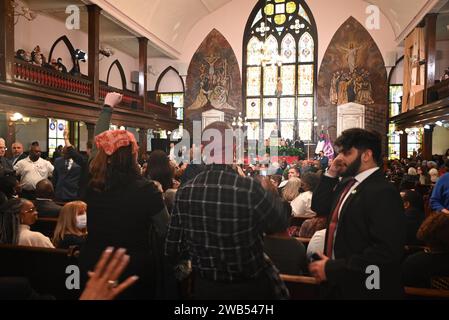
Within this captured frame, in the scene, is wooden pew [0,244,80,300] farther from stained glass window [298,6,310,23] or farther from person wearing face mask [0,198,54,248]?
stained glass window [298,6,310,23]

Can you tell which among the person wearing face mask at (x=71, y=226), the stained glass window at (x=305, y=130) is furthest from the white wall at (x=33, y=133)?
the person wearing face mask at (x=71, y=226)

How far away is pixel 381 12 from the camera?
19156mm

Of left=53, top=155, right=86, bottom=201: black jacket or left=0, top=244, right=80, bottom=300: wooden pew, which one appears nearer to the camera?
left=0, top=244, right=80, bottom=300: wooden pew

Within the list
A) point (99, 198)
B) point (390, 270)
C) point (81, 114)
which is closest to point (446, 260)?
point (390, 270)

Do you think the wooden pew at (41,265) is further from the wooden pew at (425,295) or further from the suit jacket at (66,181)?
the suit jacket at (66,181)

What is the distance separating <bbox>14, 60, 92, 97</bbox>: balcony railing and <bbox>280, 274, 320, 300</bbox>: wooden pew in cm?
937

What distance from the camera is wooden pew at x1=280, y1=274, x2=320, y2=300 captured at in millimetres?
2674

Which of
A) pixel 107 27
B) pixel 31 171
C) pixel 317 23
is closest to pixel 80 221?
pixel 31 171

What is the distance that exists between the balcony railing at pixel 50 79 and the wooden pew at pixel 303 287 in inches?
369

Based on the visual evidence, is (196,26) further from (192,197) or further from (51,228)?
(192,197)

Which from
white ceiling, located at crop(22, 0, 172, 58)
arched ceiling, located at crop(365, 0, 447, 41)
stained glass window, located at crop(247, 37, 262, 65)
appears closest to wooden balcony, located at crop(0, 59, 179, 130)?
white ceiling, located at crop(22, 0, 172, 58)

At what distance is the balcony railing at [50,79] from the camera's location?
33.3 ft

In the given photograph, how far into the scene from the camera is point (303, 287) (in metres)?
2.72
